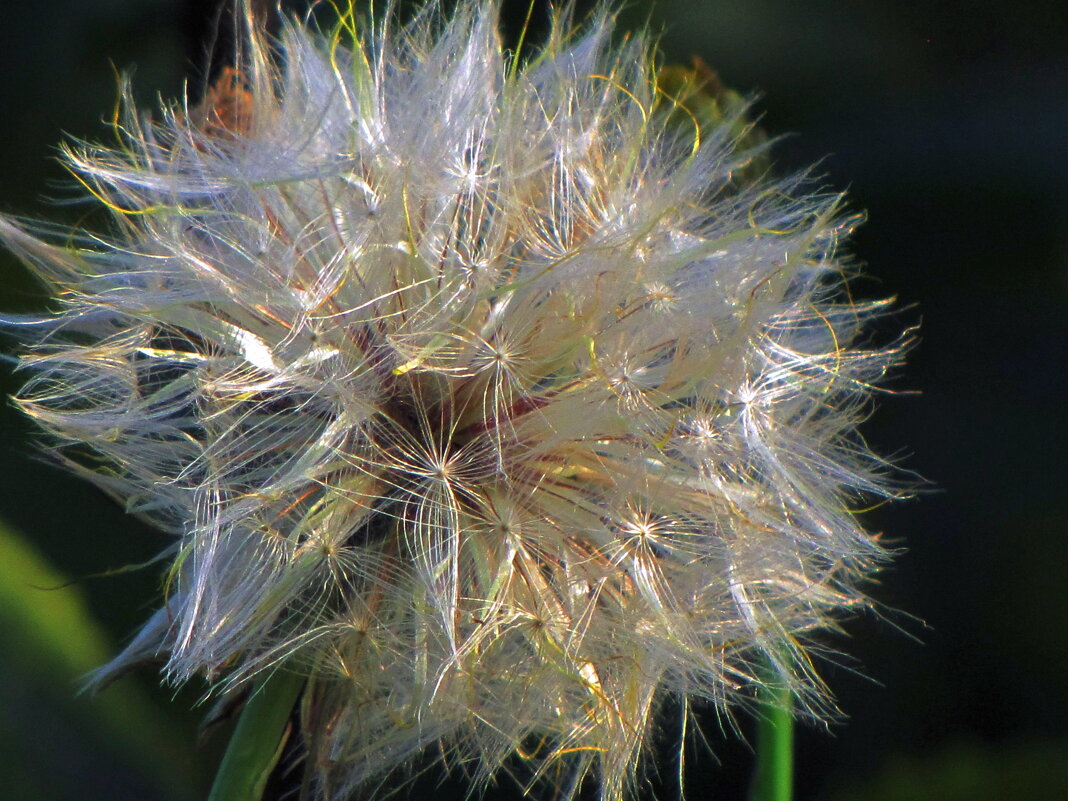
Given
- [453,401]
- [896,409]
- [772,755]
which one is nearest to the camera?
[453,401]

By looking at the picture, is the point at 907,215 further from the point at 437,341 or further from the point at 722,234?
the point at 437,341

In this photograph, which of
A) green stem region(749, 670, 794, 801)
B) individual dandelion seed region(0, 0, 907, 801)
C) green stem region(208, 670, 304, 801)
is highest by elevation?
individual dandelion seed region(0, 0, 907, 801)

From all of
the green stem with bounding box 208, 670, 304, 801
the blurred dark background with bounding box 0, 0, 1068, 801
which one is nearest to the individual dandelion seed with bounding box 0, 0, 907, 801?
the green stem with bounding box 208, 670, 304, 801

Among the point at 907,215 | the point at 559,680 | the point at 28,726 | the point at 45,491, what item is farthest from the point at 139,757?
the point at 907,215

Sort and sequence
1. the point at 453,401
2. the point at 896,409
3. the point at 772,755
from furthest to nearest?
the point at 896,409 < the point at 772,755 < the point at 453,401

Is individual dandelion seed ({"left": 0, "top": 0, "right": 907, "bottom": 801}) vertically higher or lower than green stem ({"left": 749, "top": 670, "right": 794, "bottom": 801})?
higher

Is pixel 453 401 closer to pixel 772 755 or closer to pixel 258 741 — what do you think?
pixel 258 741

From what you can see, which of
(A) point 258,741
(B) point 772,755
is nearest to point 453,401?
(A) point 258,741

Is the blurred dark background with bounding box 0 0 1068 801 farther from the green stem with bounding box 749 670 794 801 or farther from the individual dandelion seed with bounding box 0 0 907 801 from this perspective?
the individual dandelion seed with bounding box 0 0 907 801
